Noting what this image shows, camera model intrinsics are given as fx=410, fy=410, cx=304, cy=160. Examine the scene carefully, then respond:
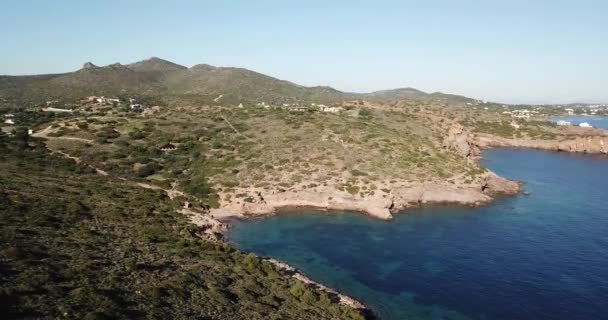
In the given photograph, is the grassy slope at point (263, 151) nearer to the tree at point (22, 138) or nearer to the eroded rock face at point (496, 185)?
the eroded rock face at point (496, 185)

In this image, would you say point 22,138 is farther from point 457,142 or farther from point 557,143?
point 557,143

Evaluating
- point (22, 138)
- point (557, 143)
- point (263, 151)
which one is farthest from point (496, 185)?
point (22, 138)

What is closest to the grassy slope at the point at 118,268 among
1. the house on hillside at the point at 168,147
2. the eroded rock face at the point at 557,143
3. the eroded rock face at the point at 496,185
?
the house on hillside at the point at 168,147

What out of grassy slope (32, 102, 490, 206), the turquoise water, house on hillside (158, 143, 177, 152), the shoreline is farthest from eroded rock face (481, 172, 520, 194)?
house on hillside (158, 143, 177, 152)

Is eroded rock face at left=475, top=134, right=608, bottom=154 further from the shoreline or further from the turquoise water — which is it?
the shoreline

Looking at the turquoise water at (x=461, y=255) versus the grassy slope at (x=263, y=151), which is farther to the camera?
the grassy slope at (x=263, y=151)

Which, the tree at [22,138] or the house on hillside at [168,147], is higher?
the tree at [22,138]
